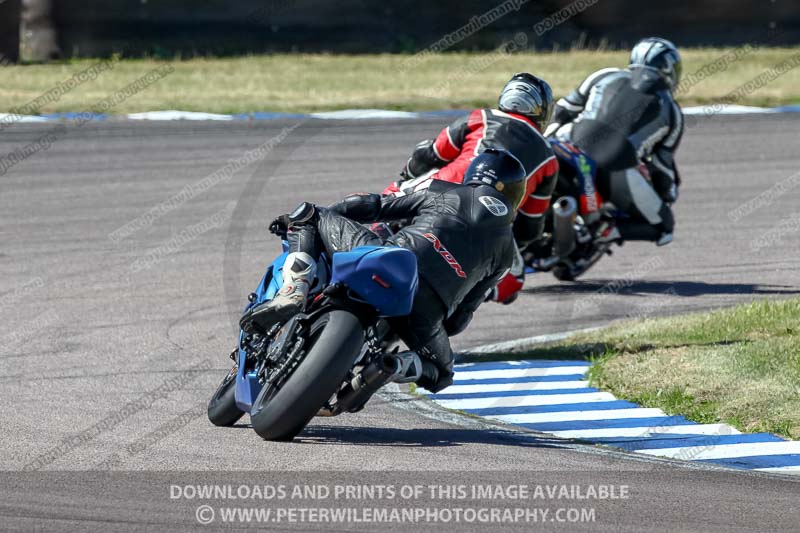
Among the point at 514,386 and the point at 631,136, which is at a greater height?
the point at 631,136

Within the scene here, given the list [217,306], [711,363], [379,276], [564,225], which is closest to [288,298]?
[379,276]

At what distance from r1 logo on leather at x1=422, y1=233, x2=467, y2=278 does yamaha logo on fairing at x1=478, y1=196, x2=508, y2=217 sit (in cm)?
36

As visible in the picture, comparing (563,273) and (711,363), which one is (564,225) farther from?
(711,363)

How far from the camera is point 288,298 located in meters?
6.16

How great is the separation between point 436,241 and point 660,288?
5.65 m

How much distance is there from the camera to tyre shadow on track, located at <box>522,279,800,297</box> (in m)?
11.5

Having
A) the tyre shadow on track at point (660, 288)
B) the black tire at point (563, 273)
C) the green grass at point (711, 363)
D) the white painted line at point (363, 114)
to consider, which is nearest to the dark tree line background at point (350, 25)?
the white painted line at point (363, 114)

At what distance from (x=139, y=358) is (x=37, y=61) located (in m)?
19.4

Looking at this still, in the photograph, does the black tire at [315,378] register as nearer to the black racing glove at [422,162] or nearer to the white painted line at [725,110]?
the black racing glove at [422,162]

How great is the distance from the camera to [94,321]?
952cm

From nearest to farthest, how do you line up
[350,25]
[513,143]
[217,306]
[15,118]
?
[513,143], [217,306], [15,118], [350,25]

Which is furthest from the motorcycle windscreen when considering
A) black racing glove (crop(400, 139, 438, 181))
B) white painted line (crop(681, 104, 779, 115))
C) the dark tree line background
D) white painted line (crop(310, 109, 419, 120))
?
the dark tree line background

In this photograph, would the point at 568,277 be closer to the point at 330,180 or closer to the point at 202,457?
the point at 330,180

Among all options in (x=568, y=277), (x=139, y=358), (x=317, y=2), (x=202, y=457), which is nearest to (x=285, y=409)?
(x=202, y=457)
